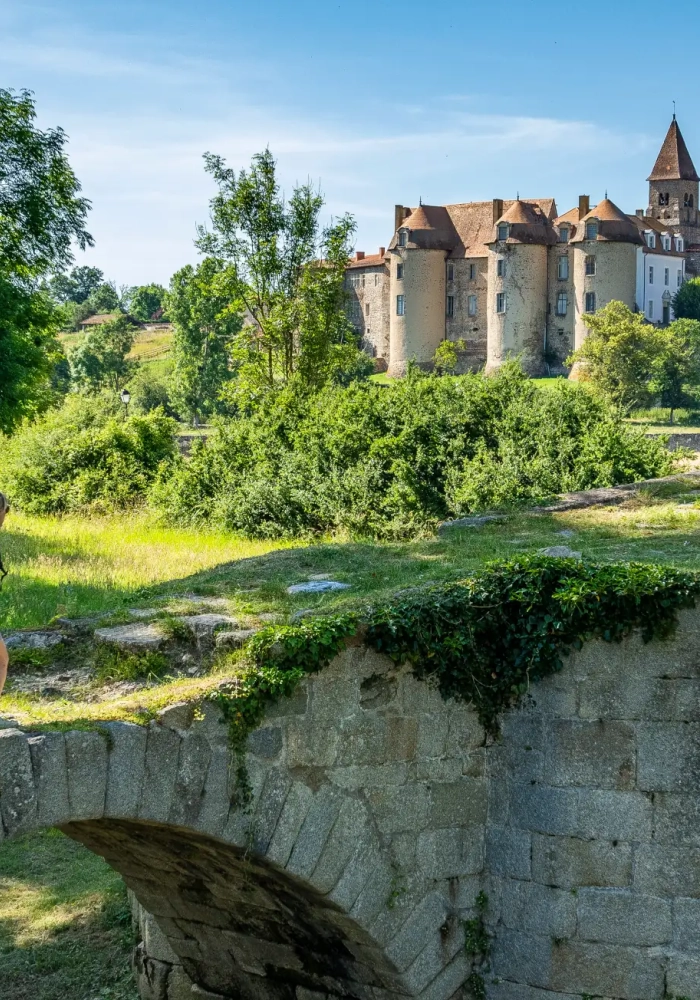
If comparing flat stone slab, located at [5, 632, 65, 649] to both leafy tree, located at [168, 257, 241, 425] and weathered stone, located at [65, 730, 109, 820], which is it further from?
leafy tree, located at [168, 257, 241, 425]

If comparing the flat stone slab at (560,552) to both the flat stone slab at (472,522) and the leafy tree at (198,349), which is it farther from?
the leafy tree at (198,349)

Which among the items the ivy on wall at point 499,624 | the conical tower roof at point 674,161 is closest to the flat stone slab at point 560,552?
the ivy on wall at point 499,624

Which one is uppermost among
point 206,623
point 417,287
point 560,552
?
point 417,287

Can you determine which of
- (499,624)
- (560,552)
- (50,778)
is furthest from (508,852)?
(50,778)

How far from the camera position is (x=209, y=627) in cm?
696

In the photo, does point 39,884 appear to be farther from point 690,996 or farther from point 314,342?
point 314,342

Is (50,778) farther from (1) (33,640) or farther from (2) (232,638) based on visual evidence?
(1) (33,640)

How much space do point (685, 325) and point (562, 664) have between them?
232 feet

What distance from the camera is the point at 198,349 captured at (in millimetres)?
71562

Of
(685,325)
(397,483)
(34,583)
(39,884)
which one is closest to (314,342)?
(397,483)

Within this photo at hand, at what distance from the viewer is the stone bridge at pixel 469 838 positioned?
6.48 m

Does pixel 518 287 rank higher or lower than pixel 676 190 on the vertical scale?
lower

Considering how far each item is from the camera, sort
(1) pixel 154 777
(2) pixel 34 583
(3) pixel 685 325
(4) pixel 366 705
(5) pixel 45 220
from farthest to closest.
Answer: (3) pixel 685 325 < (5) pixel 45 220 < (2) pixel 34 583 < (4) pixel 366 705 < (1) pixel 154 777

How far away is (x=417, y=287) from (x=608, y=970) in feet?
244
